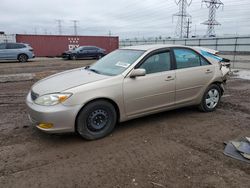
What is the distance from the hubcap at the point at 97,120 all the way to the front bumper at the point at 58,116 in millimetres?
291

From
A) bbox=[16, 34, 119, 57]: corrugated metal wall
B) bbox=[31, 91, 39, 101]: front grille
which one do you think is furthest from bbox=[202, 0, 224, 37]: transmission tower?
bbox=[31, 91, 39, 101]: front grille

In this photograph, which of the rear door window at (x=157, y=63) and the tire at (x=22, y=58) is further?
the tire at (x=22, y=58)

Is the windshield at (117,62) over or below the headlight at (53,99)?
over

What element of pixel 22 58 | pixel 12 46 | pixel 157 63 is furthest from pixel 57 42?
pixel 157 63

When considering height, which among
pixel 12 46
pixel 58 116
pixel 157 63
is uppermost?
pixel 12 46

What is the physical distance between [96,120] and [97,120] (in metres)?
0.02

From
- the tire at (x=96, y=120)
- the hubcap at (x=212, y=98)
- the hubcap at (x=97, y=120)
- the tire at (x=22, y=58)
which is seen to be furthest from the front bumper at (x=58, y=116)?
the tire at (x=22, y=58)

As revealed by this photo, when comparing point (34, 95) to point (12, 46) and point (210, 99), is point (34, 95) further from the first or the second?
point (12, 46)

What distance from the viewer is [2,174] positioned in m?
3.17

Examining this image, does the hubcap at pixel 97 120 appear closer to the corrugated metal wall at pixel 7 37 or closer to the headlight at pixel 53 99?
the headlight at pixel 53 99

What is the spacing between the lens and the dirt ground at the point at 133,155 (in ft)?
10.1

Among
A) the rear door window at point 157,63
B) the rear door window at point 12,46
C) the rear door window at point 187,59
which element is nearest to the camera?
the rear door window at point 157,63

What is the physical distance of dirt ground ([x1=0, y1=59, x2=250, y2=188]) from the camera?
10.1ft

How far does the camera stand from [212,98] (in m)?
5.70
